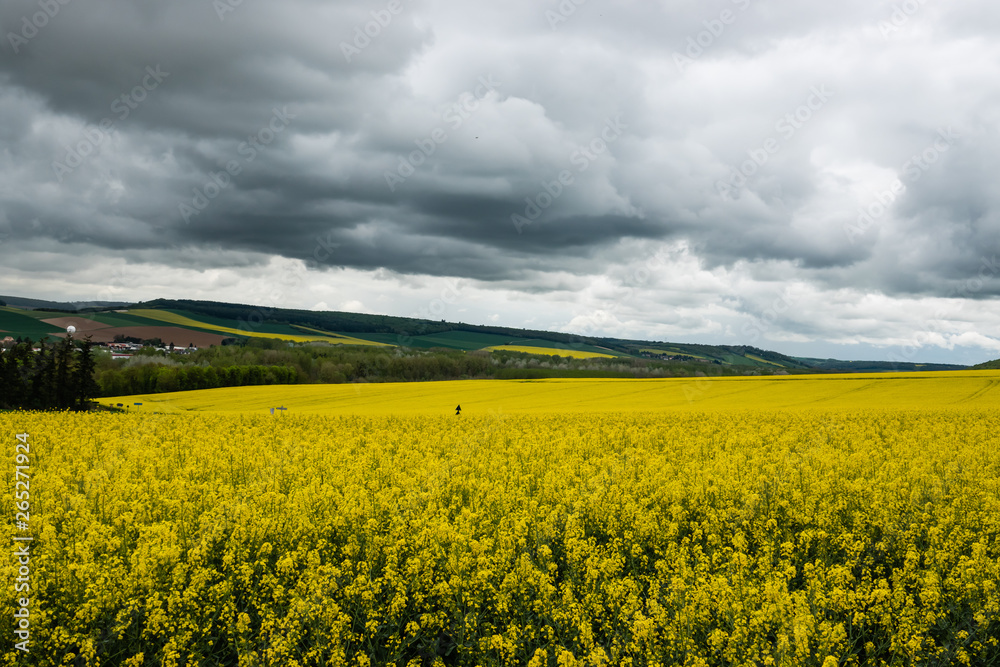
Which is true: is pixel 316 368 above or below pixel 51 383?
below

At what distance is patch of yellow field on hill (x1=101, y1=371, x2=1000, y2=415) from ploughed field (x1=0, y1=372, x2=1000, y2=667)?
88.3 ft

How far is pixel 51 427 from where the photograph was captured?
18172mm

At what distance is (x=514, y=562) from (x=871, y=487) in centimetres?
684

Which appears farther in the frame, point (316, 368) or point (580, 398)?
point (316, 368)

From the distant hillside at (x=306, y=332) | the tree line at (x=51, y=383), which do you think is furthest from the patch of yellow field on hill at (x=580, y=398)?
the distant hillside at (x=306, y=332)

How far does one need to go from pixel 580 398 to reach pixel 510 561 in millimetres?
42464

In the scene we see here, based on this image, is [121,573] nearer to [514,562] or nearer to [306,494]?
[306,494]

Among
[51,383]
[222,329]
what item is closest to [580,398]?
[51,383]

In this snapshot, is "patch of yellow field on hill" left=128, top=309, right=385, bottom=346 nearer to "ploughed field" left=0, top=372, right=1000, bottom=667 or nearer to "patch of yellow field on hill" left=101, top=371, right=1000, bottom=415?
"patch of yellow field on hill" left=101, top=371, right=1000, bottom=415

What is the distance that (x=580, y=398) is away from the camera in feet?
160

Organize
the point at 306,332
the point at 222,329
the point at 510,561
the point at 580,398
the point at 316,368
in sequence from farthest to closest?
the point at 306,332 < the point at 222,329 < the point at 316,368 < the point at 580,398 < the point at 510,561

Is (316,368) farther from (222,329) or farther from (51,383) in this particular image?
(222,329)

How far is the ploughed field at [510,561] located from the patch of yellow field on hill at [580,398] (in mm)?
26914

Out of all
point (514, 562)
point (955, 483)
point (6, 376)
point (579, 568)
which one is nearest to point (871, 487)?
point (955, 483)
